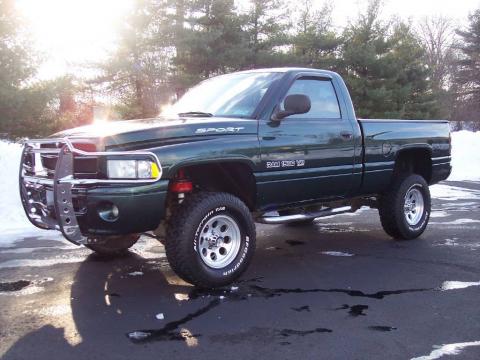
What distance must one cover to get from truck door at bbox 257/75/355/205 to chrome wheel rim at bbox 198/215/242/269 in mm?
467

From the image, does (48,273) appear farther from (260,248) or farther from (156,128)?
(260,248)

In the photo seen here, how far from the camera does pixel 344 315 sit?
160 inches

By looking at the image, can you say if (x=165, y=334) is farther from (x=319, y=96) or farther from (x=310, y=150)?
(x=319, y=96)

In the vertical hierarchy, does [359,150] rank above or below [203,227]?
above

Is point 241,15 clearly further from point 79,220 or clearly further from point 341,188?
point 79,220

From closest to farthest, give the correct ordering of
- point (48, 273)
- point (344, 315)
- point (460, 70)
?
1. point (344, 315)
2. point (48, 273)
3. point (460, 70)

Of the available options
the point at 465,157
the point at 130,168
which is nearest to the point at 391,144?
the point at 130,168

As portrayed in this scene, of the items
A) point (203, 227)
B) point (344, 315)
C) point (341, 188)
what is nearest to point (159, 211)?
point (203, 227)

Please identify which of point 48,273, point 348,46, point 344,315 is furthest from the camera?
point 348,46

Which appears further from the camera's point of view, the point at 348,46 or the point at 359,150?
the point at 348,46

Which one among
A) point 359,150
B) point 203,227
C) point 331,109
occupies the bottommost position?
point 203,227

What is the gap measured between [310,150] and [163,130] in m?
1.67

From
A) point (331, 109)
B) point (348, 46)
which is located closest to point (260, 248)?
point (331, 109)

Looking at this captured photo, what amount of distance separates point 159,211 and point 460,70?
4751 centimetres
